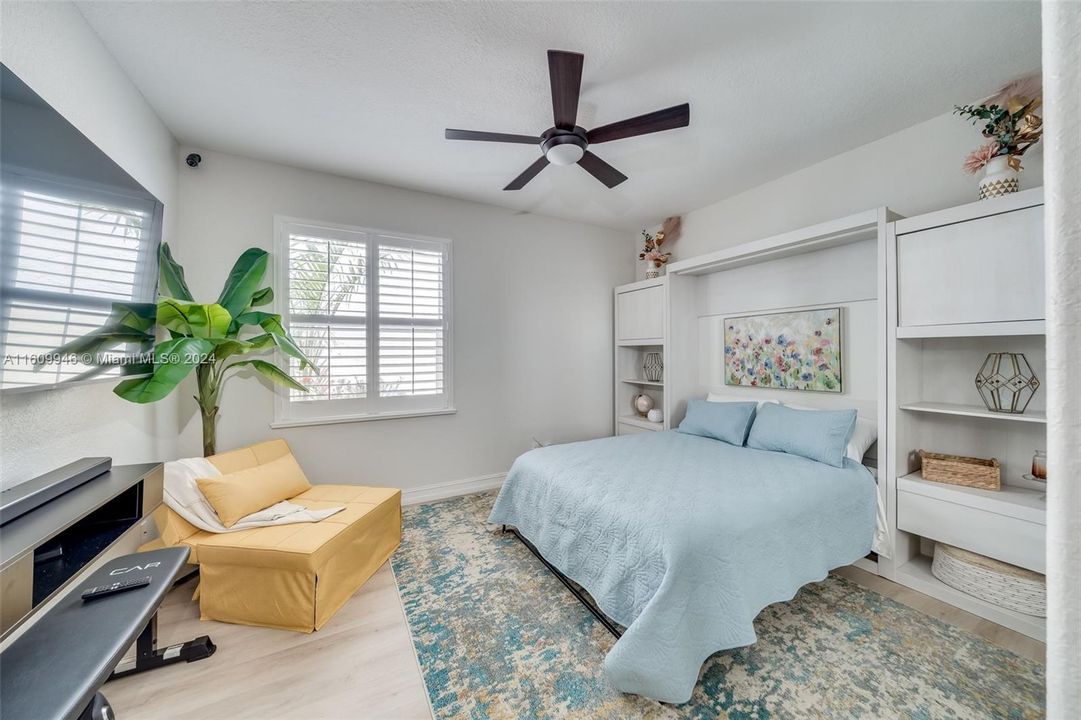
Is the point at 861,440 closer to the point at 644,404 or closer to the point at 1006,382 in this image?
the point at 1006,382

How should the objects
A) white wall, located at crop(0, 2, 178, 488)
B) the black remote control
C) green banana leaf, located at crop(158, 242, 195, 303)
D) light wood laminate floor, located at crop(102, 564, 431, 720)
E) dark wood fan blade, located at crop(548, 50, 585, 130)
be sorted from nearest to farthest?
1. the black remote control
2. white wall, located at crop(0, 2, 178, 488)
3. light wood laminate floor, located at crop(102, 564, 431, 720)
4. dark wood fan blade, located at crop(548, 50, 585, 130)
5. green banana leaf, located at crop(158, 242, 195, 303)

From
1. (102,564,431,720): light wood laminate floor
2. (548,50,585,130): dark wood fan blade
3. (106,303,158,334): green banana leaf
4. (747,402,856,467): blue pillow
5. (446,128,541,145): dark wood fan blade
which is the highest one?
(548,50,585,130): dark wood fan blade

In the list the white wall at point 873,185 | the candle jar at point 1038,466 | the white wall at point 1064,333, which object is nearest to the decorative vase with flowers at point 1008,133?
the white wall at point 873,185

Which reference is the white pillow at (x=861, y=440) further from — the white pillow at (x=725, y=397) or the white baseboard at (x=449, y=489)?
the white baseboard at (x=449, y=489)

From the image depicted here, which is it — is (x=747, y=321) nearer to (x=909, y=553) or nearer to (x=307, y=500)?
(x=909, y=553)

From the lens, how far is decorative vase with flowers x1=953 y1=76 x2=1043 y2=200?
81.6 inches

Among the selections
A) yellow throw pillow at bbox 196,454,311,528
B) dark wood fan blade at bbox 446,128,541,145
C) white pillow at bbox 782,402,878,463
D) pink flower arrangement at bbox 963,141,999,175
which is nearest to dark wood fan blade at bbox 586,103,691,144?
dark wood fan blade at bbox 446,128,541,145

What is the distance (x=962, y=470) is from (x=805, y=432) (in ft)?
2.39

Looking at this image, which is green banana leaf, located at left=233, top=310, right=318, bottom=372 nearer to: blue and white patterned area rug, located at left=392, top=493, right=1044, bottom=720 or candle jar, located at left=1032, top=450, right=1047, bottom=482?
blue and white patterned area rug, located at left=392, top=493, right=1044, bottom=720

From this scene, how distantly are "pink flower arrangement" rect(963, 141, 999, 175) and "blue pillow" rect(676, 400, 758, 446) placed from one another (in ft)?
5.93

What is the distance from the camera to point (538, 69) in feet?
7.12

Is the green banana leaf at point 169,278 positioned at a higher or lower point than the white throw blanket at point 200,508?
higher

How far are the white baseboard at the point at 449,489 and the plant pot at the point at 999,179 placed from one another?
11.2 ft

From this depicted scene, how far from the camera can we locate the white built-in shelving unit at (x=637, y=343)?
405 centimetres
